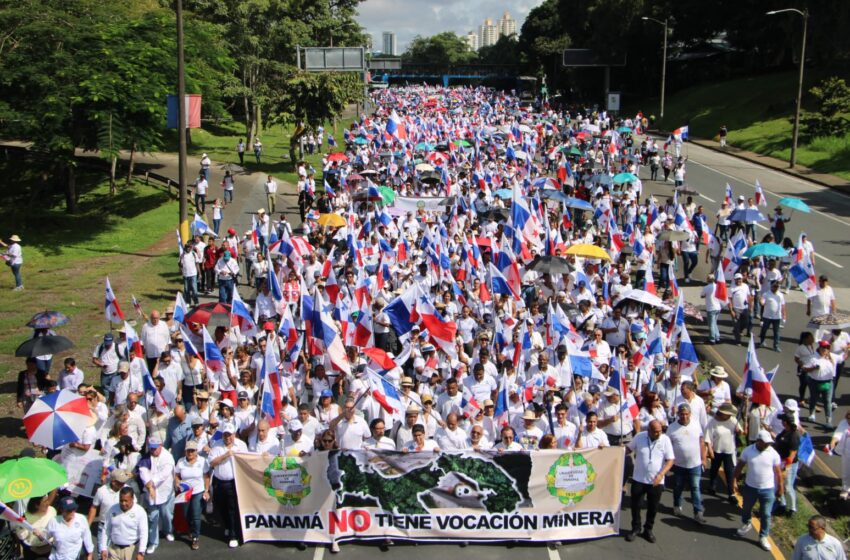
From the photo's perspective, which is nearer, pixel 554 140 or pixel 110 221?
pixel 110 221

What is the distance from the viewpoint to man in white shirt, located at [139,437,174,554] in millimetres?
9141

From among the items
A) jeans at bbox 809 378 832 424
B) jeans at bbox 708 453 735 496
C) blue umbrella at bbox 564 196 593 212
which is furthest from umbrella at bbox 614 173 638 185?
jeans at bbox 708 453 735 496

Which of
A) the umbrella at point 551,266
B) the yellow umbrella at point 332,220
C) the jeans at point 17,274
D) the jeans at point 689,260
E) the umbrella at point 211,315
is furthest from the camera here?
the jeans at point 17,274

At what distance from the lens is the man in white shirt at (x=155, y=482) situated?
914 cm

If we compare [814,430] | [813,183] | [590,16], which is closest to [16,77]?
[814,430]

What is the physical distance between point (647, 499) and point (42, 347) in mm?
8384

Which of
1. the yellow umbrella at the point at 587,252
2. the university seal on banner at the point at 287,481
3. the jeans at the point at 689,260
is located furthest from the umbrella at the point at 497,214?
the university seal on banner at the point at 287,481

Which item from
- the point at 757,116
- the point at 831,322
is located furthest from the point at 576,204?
the point at 757,116

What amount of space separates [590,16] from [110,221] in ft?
176

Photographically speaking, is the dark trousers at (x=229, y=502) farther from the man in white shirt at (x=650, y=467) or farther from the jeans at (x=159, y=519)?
the man in white shirt at (x=650, y=467)

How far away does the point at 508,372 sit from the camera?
11.2 metres

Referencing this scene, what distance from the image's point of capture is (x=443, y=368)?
1258 cm

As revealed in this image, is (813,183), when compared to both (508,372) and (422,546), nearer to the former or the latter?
(508,372)

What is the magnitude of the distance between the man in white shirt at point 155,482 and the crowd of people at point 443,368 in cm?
2
